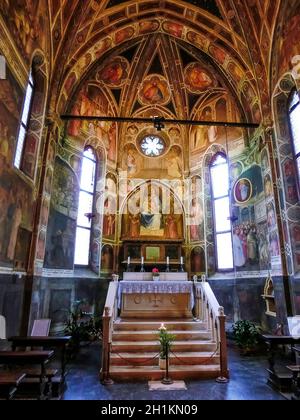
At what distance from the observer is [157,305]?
9.66m

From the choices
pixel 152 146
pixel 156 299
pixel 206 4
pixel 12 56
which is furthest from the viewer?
pixel 152 146

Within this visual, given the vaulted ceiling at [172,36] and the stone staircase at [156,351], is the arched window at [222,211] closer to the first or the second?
the vaulted ceiling at [172,36]

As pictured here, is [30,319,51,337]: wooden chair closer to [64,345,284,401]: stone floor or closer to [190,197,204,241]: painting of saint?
[64,345,284,401]: stone floor

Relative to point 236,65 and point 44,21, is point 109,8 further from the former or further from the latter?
point 236,65

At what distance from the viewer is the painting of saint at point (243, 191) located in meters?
11.8

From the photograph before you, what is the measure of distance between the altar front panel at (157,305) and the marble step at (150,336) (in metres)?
1.43

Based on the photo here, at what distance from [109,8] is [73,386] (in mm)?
13345

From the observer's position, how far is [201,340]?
798 centimetres

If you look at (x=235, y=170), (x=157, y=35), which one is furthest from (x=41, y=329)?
(x=157, y=35)

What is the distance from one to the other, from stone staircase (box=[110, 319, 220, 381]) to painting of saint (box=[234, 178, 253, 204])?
19.3 ft

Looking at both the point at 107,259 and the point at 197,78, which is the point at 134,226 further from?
the point at 197,78

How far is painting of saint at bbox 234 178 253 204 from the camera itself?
38.8 feet

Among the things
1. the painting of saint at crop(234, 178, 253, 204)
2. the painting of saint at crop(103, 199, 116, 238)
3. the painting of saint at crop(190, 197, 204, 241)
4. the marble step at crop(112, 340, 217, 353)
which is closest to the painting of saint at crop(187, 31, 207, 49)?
the painting of saint at crop(234, 178, 253, 204)

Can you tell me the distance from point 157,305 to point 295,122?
798cm
